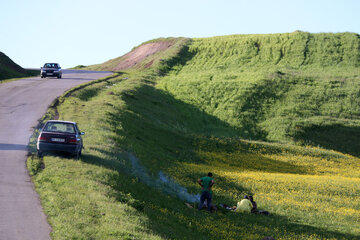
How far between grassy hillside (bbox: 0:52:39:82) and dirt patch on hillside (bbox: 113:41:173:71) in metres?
25.0

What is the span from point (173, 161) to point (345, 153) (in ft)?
84.5

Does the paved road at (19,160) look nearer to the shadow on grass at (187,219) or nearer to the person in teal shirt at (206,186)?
the shadow on grass at (187,219)

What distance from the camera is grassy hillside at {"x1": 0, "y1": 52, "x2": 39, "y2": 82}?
2481 inches

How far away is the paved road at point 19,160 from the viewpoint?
41.9ft

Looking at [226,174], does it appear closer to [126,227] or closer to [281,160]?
[281,160]

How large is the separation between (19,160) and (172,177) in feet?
32.7

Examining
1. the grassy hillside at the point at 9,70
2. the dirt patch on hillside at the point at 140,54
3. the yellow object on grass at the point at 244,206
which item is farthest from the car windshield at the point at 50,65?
the yellow object on grass at the point at 244,206

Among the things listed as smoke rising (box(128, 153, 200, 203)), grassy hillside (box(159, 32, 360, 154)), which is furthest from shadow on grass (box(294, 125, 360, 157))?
smoke rising (box(128, 153, 200, 203))

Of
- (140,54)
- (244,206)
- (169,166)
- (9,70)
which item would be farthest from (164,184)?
(140,54)

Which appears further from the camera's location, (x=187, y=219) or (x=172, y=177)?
(x=172, y=177)

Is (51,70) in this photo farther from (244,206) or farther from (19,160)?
(244,206)

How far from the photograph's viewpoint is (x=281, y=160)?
42438 millimetres

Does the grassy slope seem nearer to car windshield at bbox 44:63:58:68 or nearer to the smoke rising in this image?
the smoke rising

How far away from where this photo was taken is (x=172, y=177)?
92.5 feet
